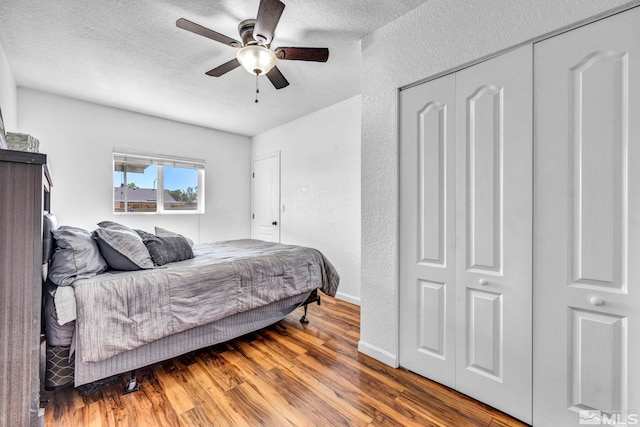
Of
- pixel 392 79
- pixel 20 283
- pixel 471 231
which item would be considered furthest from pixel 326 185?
pixel 20 283

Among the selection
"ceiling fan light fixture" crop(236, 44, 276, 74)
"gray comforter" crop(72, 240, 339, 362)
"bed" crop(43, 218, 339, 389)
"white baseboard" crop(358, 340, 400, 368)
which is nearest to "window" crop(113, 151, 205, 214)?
"gray comforter" crop(72, 240, 339, 362)

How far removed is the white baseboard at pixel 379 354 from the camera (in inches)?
80.3

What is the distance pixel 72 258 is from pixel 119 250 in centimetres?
24

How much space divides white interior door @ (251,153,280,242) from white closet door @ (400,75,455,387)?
2985mm

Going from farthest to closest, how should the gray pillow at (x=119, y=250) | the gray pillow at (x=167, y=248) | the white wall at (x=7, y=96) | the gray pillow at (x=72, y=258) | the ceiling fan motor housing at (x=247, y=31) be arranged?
1. the white wall at (x=7, y=96)
2. the gray pillow at (x=167, y=248)
3. the ceiling fan motor housing at (x=247, y=31)
4. the gray pillow at (x=119, y=250)
5. the gray pillow at (x=72, y=258)

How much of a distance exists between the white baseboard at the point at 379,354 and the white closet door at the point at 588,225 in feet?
2.70

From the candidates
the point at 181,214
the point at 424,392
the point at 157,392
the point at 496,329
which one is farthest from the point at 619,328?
the point at 181,214

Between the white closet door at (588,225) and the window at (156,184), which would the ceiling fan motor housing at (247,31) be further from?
the window at (156,184)

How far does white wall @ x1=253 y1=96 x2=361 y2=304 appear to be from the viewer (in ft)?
11.6

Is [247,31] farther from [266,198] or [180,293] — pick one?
[266,198]

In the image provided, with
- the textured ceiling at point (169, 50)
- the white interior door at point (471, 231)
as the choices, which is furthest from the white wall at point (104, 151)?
the white interior door at point (471, 231)

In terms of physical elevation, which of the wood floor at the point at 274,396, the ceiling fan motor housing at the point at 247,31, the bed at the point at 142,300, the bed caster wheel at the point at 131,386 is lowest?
the wood floor at the point at 274,396

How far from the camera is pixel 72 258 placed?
1.67 meters

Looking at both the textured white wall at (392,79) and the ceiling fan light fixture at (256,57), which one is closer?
the textured white wall at (392,79)
